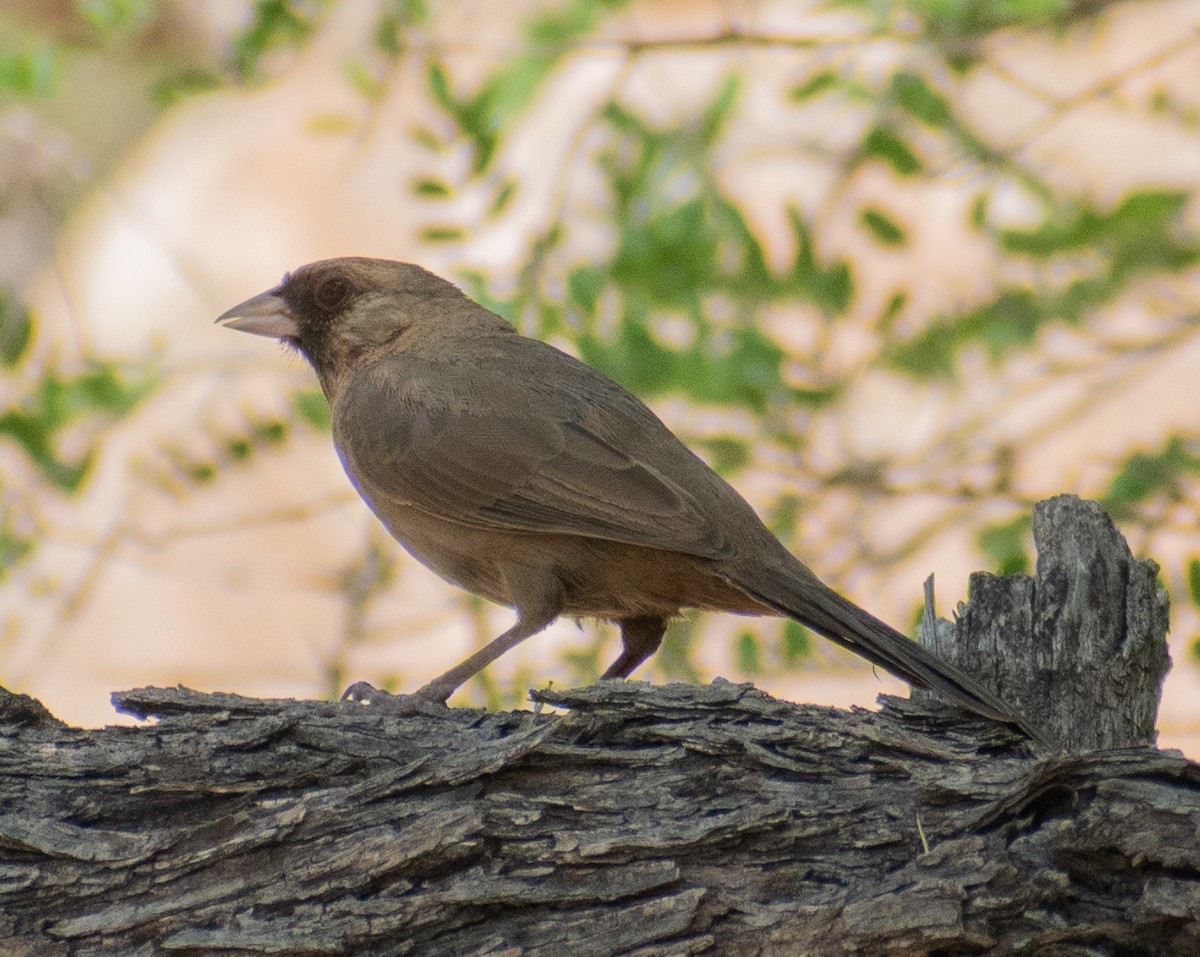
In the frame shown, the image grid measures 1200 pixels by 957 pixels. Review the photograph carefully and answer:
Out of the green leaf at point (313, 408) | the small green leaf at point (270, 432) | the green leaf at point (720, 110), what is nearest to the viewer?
the green leaf at point (313, 408)

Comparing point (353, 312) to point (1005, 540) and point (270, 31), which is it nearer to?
point (270, 31)

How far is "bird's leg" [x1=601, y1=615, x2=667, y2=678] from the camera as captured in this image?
463 centimetres

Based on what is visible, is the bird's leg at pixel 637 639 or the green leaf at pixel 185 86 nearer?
the bird's leg at pixel 637 639

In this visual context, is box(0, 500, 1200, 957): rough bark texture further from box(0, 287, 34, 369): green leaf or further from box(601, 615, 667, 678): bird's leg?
box(0, 287, 34, 369): green leaf

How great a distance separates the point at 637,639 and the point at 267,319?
1.80m

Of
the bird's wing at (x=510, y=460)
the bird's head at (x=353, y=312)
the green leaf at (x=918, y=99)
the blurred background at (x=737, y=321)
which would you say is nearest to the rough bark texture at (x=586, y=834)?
the bird's wing at (x=510, y=460)

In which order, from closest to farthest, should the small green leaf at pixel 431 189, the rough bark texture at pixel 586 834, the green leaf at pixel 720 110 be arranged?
the rough bark texture at pixel 586 834 → the small green leaf at pixel 431 189 → the green leaf at pixel 720 110

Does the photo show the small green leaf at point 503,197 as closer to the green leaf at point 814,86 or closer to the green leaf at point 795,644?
the green leaf at point 814,86

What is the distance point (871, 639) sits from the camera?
12.1ft

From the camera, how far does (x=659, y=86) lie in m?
10.3

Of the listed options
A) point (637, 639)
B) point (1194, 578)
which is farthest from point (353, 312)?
point (1194, 578)

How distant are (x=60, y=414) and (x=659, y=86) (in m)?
5.46

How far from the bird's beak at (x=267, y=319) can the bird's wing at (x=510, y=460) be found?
26.5 inches

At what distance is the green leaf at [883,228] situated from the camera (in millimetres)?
6406
